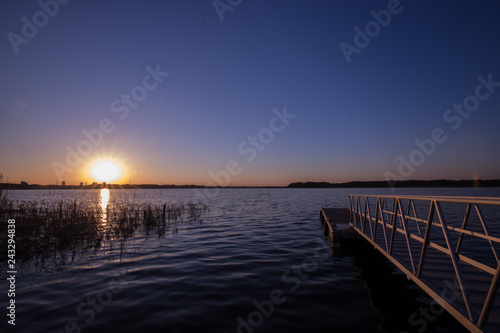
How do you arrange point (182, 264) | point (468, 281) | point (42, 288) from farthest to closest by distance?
point (182, 264), point (42, 288), point (468, 281)

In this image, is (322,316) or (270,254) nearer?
(322,316)

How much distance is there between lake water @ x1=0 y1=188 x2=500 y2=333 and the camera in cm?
571

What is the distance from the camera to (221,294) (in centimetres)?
728

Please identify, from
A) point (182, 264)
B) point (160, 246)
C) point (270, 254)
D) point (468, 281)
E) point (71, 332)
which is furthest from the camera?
point (160, 246)

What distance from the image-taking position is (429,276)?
19.4 ft

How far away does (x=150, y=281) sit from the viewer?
8.21 m

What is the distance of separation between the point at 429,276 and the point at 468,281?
0.77m

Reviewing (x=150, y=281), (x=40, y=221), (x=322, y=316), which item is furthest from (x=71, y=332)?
(x=40, y=221)

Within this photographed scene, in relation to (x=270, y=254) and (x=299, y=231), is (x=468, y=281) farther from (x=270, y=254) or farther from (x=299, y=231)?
(x=299, y=231)

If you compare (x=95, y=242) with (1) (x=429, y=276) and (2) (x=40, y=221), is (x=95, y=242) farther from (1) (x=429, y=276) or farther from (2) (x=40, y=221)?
(1) (x=429, y=276)

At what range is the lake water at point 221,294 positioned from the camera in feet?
18.7

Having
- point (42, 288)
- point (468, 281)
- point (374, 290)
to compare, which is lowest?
point (374, 290)

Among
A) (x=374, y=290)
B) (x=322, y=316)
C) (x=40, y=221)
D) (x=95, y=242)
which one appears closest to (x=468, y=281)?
(x=374, y=290)

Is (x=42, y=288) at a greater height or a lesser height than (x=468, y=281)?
lesser
